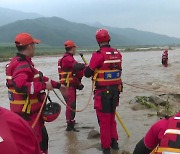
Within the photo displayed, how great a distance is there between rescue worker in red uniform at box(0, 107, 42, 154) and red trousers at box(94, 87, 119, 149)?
3928 millimetres

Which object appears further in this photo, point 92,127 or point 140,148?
point 92,127

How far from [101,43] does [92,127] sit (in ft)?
9.29

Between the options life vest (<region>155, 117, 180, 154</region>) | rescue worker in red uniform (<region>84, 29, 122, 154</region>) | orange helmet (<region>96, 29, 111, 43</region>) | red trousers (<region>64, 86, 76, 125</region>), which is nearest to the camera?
life vest (<region>155, 117, 180, 154</region>)

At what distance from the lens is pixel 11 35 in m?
191

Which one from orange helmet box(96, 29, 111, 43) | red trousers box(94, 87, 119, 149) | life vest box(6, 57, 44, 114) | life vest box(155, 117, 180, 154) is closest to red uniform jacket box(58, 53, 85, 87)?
orange helmet box(96, 29, 111, 43)

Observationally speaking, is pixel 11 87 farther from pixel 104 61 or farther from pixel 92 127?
pixel 92 127

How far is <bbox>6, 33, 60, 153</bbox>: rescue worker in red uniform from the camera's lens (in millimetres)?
4637

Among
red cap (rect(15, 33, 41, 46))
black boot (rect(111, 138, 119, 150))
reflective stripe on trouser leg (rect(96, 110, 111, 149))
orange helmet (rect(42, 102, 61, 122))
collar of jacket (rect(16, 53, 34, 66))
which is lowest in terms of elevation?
black boot (rect(111, 138, 119, 150))

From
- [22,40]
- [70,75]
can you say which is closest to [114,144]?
[70,75]

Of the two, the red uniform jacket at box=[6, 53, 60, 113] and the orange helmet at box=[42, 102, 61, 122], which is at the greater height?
the red uniform jacket at box=[6, 53, 60, 113]

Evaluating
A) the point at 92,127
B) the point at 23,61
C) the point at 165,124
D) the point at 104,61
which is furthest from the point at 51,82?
the point at 92,127

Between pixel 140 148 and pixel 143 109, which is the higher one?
pixel 140 148

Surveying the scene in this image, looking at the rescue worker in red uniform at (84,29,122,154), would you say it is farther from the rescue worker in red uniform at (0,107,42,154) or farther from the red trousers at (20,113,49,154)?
the rescue worker in red uniform at (0,107,42,154)

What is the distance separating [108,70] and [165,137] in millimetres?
3506
